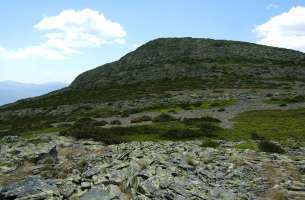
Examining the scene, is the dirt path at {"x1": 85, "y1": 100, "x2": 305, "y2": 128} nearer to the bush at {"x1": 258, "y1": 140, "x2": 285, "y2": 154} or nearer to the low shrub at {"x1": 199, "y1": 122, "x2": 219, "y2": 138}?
the low shrub at {"x1": 199, "y1": 122, "x2": 219, "y2": 138}

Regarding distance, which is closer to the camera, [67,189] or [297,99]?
[67,189]

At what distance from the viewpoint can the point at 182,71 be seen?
364 feet

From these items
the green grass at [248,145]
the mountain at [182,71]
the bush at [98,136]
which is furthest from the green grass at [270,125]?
the mountain at [182,71]

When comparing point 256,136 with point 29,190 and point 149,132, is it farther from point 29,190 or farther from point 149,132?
point 29,190

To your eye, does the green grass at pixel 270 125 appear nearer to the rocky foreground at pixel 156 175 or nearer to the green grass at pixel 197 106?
the rocky foreground at pixel 156 175

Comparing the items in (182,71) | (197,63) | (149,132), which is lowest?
(149,132)

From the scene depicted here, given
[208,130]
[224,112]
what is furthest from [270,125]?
[224,112]

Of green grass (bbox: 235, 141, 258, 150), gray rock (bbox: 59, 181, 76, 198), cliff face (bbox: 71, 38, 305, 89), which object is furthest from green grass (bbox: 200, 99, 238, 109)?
gray rock (bbox: 59, 181, 76, 198)

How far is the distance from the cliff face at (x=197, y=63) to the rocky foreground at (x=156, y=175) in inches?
3056

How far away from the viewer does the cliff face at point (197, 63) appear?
349 ft

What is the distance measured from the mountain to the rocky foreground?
5281cm

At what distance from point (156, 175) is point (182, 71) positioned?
9351 cm

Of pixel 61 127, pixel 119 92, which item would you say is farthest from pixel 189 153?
pixel 119 92

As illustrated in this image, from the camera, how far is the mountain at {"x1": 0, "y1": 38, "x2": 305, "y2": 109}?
8894 cm
